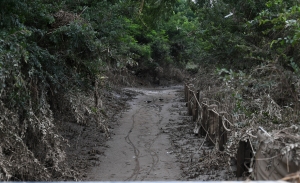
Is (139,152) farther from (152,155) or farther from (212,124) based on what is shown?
(212,124)

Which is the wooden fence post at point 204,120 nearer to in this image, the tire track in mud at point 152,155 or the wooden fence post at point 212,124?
the wooden fence post at point 212,124

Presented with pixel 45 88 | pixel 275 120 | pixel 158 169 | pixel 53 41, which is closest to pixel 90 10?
pixel 53 41

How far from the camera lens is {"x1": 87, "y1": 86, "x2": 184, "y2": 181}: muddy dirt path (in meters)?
8.09

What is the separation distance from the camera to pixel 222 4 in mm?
12969

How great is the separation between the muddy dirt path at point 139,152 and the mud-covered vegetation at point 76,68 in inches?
38.4

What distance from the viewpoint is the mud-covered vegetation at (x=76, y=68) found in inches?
243

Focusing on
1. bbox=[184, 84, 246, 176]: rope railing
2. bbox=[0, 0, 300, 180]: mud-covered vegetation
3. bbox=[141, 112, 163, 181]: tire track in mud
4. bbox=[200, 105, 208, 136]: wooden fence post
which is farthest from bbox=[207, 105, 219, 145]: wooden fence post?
bbox=[141, 112, 163, 181]: tire track in mud

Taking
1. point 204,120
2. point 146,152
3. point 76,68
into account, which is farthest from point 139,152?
point 76,68

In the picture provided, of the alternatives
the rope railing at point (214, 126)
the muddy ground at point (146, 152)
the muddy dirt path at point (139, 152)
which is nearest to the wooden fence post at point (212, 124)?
the rope railing at point (214, 126)

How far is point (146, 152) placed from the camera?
32.8 feet

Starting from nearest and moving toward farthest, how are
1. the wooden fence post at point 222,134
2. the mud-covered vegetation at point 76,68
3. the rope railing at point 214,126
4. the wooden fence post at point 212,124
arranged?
the mud-covered vegetation at point 76,68, the rope railing at point 214,126, the wooden fence post at point 222,134, the wooden fence post at point 212,124

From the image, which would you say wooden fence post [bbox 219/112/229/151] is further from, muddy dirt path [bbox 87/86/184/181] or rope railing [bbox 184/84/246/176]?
muddy dirt path [bbox 87/86/184/181]

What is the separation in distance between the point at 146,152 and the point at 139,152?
7.0 inches

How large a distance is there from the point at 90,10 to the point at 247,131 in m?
7.12
